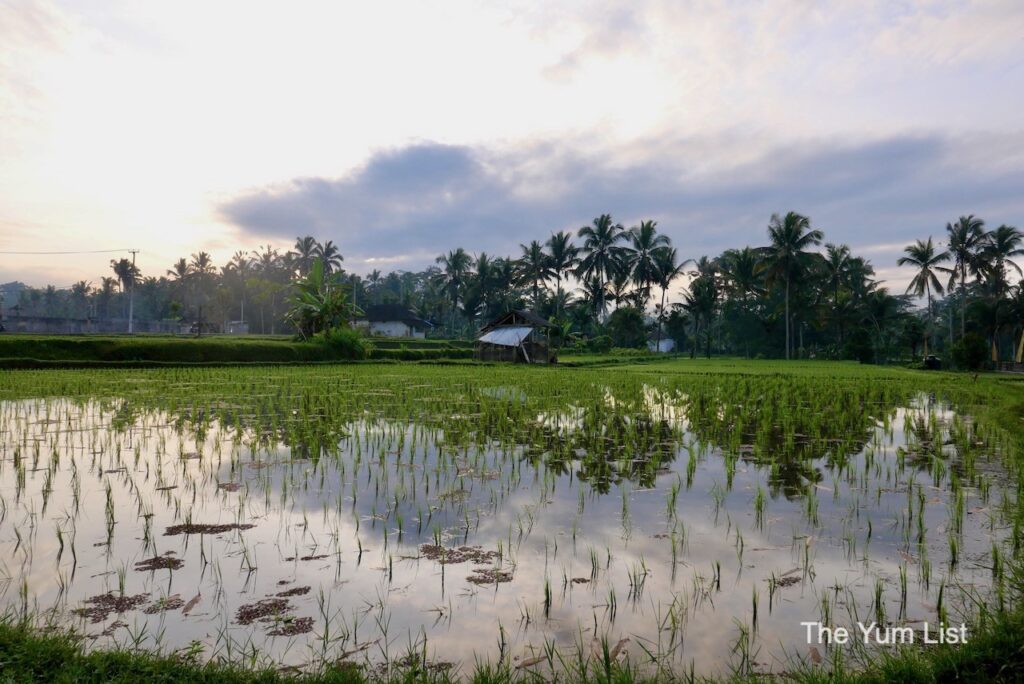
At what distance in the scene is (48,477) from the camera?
5.41 metres

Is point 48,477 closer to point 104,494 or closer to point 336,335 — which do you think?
point 104,494

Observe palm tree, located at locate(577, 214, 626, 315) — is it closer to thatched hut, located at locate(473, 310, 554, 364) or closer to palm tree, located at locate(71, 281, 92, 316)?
thatched hut, located at locate(473, 310, 554, 364)

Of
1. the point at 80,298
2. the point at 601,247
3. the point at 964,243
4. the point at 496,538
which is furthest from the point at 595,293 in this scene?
the point at 80,298

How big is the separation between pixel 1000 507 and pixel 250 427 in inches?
341

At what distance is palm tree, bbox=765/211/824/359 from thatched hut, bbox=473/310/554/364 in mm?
20933

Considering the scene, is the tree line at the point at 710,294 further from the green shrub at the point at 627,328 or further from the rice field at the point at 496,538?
the rice field at the point at 496,538

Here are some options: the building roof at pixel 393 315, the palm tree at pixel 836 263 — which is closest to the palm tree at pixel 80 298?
the building roof at pixel 393 315

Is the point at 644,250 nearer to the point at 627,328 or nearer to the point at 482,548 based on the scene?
the point at 627,328

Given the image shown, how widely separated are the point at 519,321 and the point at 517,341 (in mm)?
1810

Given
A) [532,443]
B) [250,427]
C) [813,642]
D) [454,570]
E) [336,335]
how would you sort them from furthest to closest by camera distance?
[336,335]
[250,427]
[532,443]
[454,570]
[813,642]

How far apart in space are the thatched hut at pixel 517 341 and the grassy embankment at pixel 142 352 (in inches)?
353

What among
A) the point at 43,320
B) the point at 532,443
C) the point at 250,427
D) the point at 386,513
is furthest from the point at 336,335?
the point at 43,320

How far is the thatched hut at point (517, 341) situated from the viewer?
3294 cm

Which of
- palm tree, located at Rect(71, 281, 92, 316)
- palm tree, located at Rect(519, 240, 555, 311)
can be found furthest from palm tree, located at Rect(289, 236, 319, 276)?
palm tree, located at Rect(71, 281, 92, 316)
